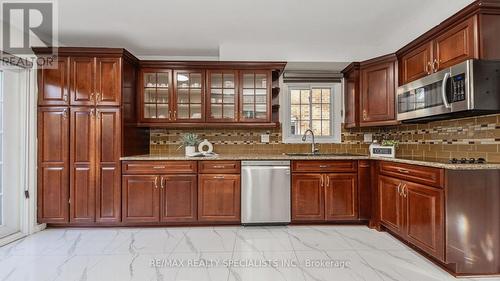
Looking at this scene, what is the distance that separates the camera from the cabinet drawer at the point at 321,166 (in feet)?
10.9

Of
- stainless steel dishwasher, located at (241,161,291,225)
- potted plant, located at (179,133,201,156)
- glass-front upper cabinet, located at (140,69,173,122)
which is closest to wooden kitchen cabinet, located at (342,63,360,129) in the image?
stainless steel dishwasher, located at (241,161,291,225)

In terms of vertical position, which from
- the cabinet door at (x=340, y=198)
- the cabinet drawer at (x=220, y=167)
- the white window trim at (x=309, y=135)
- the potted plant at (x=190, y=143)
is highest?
the white window trim at (x=309, y=135)

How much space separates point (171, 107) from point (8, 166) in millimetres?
1958

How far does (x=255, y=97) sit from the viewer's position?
147 inches

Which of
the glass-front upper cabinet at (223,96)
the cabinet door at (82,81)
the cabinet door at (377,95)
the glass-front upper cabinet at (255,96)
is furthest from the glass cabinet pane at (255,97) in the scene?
the cabinet door at (82,81)

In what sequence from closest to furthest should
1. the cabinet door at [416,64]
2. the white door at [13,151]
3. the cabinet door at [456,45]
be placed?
1. the cabinet door at [456,45]
2. the cabinet door at [416,64]
3. the white door at [13,151]

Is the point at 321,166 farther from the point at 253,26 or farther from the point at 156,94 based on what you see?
the point at 156,94

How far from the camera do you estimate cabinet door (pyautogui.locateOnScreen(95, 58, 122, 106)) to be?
318 cm

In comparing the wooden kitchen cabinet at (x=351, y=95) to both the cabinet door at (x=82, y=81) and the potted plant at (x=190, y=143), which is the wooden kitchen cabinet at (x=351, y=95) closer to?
the potted plant at (x=190, y=143)

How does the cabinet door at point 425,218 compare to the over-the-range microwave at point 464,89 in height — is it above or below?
below

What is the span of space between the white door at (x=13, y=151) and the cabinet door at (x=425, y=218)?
13.7 feet

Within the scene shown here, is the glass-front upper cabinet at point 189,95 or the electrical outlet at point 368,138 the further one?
the electrical outlet at point 368,138

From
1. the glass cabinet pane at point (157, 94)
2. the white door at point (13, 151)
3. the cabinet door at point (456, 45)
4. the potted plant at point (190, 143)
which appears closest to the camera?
the cabinet door at point (456, 45)

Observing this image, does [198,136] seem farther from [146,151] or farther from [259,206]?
[259,206]
